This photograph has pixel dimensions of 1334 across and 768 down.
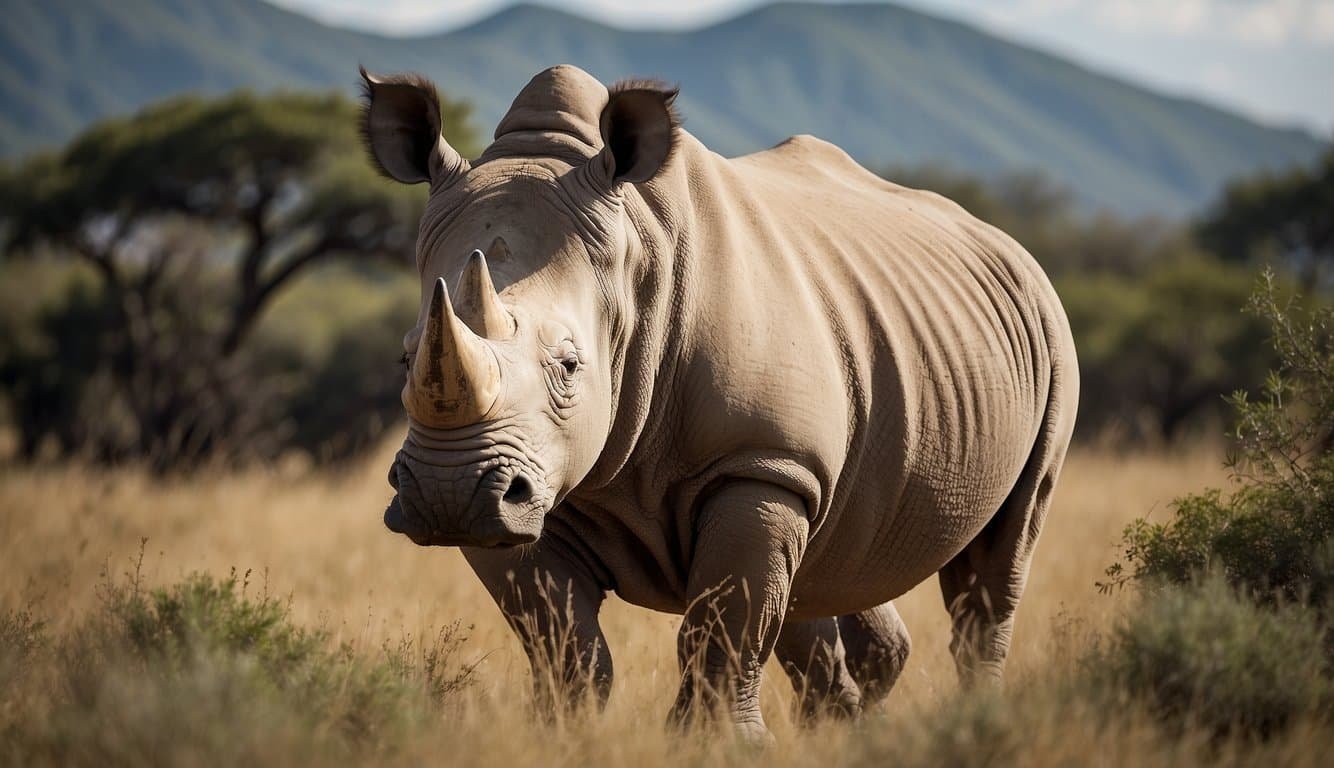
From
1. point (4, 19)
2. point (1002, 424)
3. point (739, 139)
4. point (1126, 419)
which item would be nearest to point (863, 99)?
point (739, 139)

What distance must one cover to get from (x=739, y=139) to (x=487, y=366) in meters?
128

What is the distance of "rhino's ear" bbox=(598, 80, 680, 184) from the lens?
4.10 m

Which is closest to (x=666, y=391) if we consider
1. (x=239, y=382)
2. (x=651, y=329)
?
(x=651, y=329)

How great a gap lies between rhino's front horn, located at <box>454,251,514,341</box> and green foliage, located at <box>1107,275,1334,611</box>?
7.70 ft

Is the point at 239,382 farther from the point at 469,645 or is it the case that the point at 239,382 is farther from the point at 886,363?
the point at 886,363

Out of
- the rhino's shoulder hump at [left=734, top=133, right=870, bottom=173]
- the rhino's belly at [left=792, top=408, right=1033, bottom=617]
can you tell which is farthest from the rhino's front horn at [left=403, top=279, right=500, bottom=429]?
the rhino's shoulder hump at [left=734, top=133, right=870, bottom=173]

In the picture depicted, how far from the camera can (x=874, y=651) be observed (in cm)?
591

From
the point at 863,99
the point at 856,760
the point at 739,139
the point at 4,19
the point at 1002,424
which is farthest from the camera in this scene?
the point at 863,99

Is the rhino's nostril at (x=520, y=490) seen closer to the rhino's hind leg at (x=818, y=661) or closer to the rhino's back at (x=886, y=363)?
the rhino's back at (x=886, y=363)

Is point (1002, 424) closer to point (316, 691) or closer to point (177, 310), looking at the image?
point (316, 691)

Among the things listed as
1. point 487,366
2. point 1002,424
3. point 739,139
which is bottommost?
point 739,139

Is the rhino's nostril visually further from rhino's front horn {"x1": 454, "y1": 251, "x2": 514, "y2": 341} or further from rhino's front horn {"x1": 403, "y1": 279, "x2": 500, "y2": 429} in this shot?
rhino's front horn {"x1": 454, "y1": 251, "x2": 514, "y2": 341}

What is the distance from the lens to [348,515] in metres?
11.3

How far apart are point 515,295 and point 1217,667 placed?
194 cm
